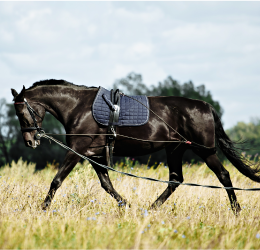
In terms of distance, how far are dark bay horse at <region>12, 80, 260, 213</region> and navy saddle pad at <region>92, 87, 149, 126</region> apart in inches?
3.8

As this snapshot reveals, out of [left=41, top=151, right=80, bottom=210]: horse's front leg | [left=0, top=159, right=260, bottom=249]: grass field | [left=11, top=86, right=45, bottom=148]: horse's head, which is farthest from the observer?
[left=11, top=86, right=45, bottom=148]: horse's head

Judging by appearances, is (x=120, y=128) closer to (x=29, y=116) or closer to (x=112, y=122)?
(x=112, y=122)

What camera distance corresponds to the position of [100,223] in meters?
3.37

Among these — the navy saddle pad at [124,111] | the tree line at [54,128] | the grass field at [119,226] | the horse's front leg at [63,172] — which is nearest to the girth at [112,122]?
the navy saddle pad at [124,111]

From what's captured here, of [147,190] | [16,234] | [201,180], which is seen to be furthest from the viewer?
[201,180]

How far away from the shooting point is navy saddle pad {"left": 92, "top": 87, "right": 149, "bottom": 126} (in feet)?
15.5

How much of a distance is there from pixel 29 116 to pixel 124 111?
1.43 m

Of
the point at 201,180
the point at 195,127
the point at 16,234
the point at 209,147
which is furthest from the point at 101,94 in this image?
the point at 201,180

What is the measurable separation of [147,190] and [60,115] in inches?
89.2

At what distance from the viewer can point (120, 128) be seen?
4.82 metres

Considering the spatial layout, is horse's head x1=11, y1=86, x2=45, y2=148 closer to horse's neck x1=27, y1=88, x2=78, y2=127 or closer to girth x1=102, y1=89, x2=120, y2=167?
horse's neck x1=27, y1=88, x2=78, y2=127

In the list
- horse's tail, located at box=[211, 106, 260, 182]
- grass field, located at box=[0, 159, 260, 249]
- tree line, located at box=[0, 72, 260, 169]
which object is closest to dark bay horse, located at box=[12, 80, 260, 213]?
horse's tail, located at box=[211, 106, 260, 182]

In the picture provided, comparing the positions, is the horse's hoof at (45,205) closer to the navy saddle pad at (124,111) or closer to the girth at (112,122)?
the girth at (112,122)

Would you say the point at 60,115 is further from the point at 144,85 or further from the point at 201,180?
the point at 144,85
